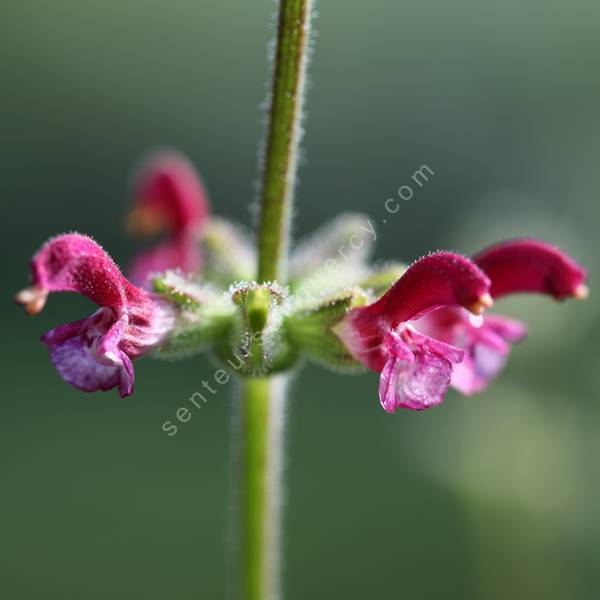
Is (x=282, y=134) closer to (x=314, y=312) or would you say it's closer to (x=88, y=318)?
(x=314, y=312)

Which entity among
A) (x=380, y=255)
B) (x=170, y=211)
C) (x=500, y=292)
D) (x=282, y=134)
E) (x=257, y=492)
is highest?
(x=380, y=255)

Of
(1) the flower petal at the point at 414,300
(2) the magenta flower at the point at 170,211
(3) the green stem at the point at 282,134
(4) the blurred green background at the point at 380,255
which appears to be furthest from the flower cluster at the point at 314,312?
(4) the blurred green background at the point at 380,255

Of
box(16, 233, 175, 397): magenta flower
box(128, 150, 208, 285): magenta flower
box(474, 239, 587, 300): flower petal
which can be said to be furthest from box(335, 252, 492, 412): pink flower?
box(128, 150, 208, 285): magenta flower

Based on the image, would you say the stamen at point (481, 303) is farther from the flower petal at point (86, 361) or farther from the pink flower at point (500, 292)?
the flower petal at point (86, 361)

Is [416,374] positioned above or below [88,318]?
below

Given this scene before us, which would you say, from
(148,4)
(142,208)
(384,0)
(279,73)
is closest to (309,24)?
(279,73)

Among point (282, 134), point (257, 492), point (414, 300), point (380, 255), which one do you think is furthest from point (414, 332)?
point (380, 255)

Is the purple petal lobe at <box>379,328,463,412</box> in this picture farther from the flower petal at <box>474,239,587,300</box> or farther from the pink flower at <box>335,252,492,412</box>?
the flower petal at <box>474,239,587,300</box>
